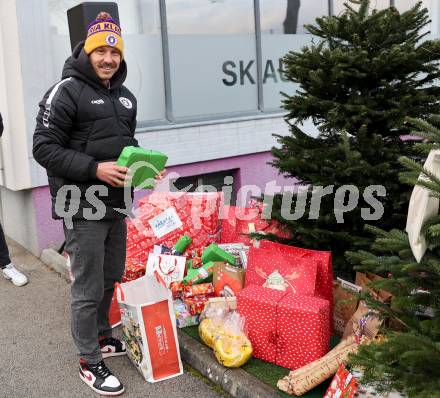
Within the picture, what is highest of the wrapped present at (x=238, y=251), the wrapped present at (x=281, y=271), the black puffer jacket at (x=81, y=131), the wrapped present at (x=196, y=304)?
the black puffer jacket at (x=81, y=131)

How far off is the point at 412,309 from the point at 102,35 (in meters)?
2.13

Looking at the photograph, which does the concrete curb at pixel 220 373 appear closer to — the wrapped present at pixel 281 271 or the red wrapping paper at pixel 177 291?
the red wrapping paper at pixel 177 291

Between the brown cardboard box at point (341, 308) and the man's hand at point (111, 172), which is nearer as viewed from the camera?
the man's hand at point (111, 172)

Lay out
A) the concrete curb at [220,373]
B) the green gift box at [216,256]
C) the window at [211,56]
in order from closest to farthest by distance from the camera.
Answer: the concrete curb at [220,373] < the green gift box at [216,256] < the window at [211,56]

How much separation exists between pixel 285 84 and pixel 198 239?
3.33 m

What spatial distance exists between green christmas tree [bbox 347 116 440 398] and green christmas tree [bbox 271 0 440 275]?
100 centimetres

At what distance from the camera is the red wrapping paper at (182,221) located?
4.61 meters

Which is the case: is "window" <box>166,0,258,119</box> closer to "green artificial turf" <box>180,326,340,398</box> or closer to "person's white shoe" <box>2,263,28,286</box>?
"person's white shoe" <box>2,263,28,286</box>

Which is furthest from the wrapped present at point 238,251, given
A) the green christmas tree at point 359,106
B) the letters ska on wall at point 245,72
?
the letters ska on wall at point 245,72

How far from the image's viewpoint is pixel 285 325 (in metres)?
3.11

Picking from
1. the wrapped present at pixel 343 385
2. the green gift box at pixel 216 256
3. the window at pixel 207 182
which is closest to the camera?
the wrapped present at pixel 343 385

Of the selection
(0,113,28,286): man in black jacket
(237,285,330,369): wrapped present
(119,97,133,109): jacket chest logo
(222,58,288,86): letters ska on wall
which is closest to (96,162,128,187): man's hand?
(119,97,133,109): jacket chest logo

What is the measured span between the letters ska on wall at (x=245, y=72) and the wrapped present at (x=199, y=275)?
319 centimetres

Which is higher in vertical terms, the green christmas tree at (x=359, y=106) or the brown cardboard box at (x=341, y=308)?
the green christmas tree at (x=359, y=106)
